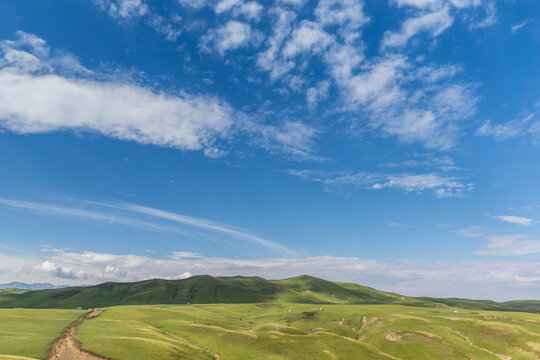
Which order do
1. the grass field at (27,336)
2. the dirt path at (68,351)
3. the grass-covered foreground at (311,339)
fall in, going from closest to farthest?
1. the grass field at (27,336)
2. the dirt path at (68,351)
3. the grass-covered foreground at (311,339)

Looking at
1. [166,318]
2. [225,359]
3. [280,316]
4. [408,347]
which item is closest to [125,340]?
[225,359]

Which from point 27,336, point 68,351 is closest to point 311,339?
point 68,351

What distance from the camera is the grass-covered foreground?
68.4 m

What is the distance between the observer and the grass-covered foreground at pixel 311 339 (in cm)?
6844

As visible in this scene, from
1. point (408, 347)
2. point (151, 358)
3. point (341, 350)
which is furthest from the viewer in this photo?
point (408, 347)

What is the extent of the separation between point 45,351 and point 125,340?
1449 cm

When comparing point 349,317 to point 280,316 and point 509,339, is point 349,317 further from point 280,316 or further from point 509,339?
point 509,339

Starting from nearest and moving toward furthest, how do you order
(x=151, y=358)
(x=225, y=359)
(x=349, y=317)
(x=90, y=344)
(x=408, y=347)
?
(x=151, y=358), (x=90, y=344), (x=225, y=359), (x=408, y=347), (x=349, y=317)

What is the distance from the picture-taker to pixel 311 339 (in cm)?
8375

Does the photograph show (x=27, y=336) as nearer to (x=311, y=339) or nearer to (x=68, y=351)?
(x=68, y=351)

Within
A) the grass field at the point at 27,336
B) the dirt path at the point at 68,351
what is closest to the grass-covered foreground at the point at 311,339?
the dirt path at the point at 68,351

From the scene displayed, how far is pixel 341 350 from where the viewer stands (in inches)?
3078

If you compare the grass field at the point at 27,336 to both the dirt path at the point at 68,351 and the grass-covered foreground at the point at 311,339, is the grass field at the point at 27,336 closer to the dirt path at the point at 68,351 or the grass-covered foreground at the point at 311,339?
the dirt path at the point at 68,351

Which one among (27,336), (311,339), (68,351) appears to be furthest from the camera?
(311,339)
